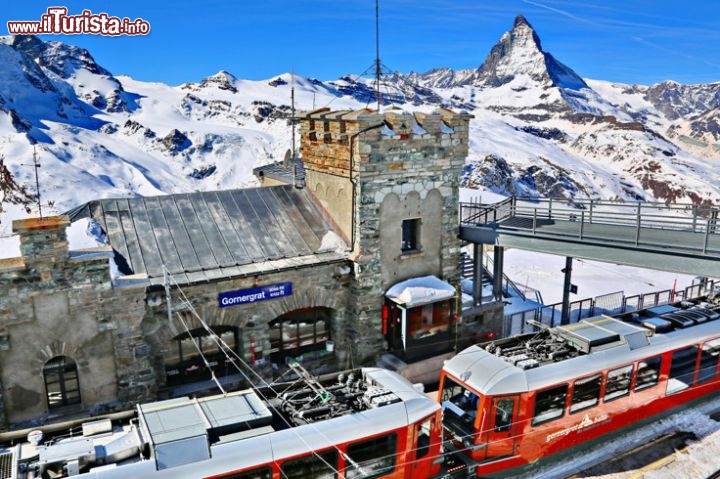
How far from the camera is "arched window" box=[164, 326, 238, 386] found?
633 inches

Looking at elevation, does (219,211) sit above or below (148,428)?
above

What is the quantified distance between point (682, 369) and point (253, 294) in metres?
12.4

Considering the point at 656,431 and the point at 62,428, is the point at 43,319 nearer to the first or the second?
the point at 62,428

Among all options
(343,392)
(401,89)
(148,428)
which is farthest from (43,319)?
(401,89)

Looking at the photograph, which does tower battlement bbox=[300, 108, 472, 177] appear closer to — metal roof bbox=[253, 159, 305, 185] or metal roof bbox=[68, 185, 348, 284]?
metal roof bbox=[253, 159, 305, 185]

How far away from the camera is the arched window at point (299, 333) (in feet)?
57.6

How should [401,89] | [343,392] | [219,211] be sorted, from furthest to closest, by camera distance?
[401,89] → [219,211] → [343,392]

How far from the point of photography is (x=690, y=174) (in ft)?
402

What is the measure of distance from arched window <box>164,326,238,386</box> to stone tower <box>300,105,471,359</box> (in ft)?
13.4

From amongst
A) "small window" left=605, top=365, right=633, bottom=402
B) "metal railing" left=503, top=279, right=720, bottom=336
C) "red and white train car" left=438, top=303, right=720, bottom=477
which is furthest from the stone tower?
"small window" left=605, top=365, right=633, bottom=402

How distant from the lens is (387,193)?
17984 millimetres

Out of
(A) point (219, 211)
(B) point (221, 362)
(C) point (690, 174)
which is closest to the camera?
(B) point (221, 362)

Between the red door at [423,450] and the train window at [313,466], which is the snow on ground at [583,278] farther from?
the train window at [313,466]

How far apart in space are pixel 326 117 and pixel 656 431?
13.7 m
